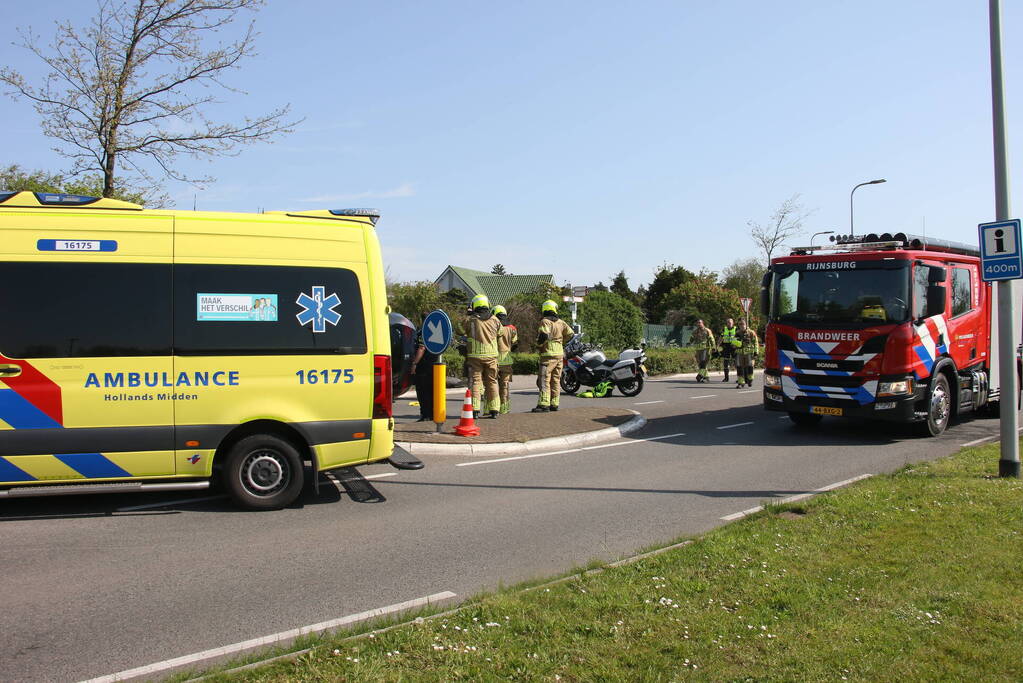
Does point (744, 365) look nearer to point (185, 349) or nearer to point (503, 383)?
point (503, 383)

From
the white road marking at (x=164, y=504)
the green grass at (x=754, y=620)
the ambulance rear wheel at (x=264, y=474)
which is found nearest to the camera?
the green grass at (x=754, y=620)

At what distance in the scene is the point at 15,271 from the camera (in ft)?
22.3

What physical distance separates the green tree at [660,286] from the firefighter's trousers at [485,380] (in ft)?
181

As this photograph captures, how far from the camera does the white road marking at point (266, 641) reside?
13.2 ft

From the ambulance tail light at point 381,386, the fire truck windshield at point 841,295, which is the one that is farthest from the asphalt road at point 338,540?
the fire truck windshield at point 841,295

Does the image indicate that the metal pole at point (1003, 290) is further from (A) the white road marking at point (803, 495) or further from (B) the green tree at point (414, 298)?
(B) the green tree at point (414, 298)

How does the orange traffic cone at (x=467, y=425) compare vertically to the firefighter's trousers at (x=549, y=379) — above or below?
below

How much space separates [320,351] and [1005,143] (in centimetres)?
741

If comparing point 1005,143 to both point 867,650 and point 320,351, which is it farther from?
point 320,351

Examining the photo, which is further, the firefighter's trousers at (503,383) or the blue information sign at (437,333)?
the firefighter's trousers at (503,383)

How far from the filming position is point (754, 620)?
439 centimetres

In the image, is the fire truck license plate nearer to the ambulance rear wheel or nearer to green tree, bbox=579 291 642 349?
the ambulance rear wheel

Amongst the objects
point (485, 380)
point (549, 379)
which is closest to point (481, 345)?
point (485, 380)

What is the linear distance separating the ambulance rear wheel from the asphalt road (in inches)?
6.7
